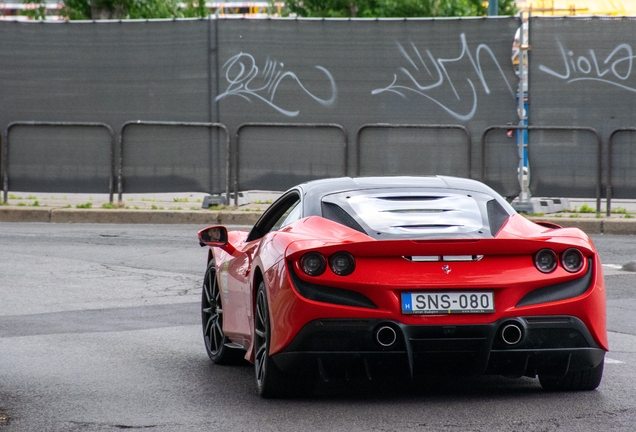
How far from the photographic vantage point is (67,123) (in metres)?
17.0

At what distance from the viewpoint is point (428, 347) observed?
18.2ft

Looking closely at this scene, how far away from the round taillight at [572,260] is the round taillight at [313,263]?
1.14m

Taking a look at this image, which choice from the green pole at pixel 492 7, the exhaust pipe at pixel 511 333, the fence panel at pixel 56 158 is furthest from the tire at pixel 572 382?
the green pole at pixel 492 7

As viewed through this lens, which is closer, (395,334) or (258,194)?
(395,334)

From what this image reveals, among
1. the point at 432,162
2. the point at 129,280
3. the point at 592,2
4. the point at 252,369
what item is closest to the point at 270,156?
the point at 432,162

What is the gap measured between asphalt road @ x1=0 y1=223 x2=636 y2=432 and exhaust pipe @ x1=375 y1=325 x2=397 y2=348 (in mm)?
336

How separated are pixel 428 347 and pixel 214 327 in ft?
7.04

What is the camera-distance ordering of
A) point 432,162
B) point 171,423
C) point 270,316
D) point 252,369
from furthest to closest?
point 432,162 < point 252,369 < point 270,316 < point 171,423

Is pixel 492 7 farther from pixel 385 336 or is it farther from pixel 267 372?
pixel 385 336

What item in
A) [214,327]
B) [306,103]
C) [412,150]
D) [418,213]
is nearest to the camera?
[418,213]

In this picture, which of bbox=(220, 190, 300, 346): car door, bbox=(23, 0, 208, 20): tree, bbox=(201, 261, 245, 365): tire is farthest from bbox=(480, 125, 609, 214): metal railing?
bbox=(23, 0, 208, 20): tree

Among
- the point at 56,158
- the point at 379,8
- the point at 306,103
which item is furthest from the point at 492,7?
the point at 379,8

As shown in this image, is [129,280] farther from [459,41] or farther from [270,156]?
[459,41]

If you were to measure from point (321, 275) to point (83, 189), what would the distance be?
12086 mm
